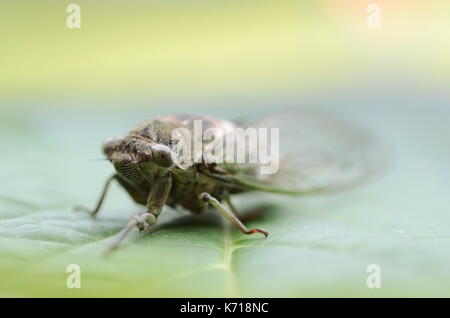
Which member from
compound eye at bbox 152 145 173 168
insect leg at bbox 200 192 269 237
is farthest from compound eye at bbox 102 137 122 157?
insect leg at bbox 200 192 269 237

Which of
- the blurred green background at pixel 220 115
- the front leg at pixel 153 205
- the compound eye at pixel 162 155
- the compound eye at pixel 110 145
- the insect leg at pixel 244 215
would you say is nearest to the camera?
the blurred green background at pixel 220 115

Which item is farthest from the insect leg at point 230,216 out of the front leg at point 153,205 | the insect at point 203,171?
the front leg at point 153,205

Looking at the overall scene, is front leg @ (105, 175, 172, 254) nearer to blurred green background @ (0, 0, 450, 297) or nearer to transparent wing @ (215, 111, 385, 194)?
blurred green background @ (0, 0, 450, 297)

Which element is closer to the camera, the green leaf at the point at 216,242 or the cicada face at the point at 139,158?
the green leaf at the point at 216,242

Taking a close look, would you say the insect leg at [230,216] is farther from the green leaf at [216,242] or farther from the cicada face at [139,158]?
the cicada face at [139,158]

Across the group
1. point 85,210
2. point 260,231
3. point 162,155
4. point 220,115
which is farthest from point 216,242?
point 220,115
